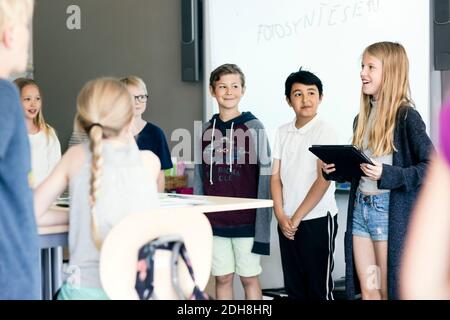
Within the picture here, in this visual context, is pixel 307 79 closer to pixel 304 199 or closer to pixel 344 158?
pixel 304 199

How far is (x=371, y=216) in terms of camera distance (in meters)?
2.64

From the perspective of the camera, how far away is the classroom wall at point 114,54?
14.4 feet

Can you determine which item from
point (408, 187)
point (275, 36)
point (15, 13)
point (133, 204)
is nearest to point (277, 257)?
point (275, 36)

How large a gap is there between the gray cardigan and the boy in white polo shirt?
0.52 metres

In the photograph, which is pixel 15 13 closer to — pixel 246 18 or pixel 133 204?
pixel 133 204

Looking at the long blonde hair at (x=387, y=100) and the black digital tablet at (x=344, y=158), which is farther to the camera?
the long blonde hair at (x=387, y=100)

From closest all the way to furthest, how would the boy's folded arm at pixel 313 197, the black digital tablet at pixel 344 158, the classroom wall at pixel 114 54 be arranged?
the black digital tablet at pixel 344 158, the boy's folded arm at pixel 313 197, the classroom wall at pixel 114 54

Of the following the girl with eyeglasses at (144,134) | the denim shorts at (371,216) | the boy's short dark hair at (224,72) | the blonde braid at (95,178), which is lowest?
the denim shorts at (371,216)

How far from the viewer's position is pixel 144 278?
1793mm

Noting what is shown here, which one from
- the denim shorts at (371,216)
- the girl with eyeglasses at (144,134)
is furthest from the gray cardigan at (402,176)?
the girl with eyeglasses at (144,134)

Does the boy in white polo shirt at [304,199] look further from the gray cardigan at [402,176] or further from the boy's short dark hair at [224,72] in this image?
the gray cardigan at [402,176]

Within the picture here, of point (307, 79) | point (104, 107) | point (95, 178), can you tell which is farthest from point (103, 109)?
point (307, 79)

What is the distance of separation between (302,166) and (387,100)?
0.64m
